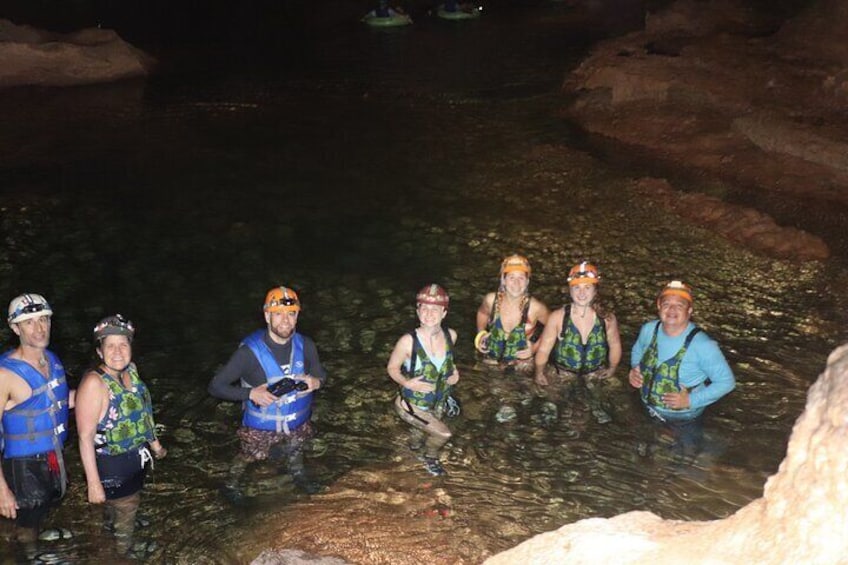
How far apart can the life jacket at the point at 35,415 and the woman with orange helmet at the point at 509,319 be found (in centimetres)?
382

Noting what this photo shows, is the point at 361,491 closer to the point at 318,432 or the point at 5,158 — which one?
the point at 318,432

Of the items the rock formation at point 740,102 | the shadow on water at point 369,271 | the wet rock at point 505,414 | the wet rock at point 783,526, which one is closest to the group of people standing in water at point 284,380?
the shadow on water at point 369,271

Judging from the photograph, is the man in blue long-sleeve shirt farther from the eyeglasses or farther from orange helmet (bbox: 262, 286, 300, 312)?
the eyeglasses

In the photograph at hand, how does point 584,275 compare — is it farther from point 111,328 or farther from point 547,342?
point 111,328

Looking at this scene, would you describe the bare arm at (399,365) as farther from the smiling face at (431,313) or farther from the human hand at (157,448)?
the human hand at (157,448)

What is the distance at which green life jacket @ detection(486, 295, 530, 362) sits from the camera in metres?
8.59

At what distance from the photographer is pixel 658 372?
7746mm

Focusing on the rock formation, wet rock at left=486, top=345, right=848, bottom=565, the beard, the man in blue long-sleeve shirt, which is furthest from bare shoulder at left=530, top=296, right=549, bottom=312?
the rock formation

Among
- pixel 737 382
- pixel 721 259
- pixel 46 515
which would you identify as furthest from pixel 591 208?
pixel 46 515

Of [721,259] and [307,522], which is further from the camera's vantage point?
[721,259]

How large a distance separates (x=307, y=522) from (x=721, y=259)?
290 inches

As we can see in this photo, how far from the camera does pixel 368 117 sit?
20.6 m

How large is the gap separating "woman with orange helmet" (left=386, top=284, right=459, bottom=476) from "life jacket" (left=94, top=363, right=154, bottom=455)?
2045mm

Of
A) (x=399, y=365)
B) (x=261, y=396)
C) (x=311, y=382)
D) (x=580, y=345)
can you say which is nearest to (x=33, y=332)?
(x=261, y=396)
